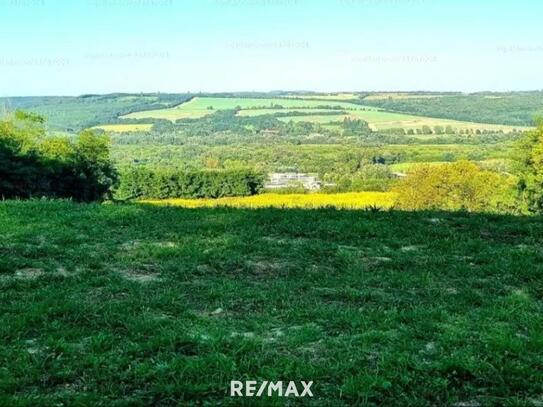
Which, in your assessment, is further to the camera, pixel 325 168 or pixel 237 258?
pixel 325 168

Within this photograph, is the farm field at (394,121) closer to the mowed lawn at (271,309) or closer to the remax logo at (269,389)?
the mowed lawn at (271,309)

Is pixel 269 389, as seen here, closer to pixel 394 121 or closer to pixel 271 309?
pixel 271 309

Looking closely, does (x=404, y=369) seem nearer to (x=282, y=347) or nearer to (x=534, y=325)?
(x=282, y=347)

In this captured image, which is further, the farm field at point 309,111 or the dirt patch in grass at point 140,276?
the farm field at point 309,111

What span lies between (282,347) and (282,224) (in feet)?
16.6

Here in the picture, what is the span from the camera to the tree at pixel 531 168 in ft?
156

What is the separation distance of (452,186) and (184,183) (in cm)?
2820

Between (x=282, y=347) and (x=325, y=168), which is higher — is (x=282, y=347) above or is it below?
above

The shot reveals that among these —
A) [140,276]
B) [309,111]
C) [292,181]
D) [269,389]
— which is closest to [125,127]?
[309,111]

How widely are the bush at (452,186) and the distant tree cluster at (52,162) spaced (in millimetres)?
29569

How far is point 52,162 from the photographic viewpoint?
54.4 meters

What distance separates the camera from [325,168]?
80812 mm

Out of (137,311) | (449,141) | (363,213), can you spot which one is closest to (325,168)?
(449,141)

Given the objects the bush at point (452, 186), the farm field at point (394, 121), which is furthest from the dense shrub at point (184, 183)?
the farm field at point (394, 121)
